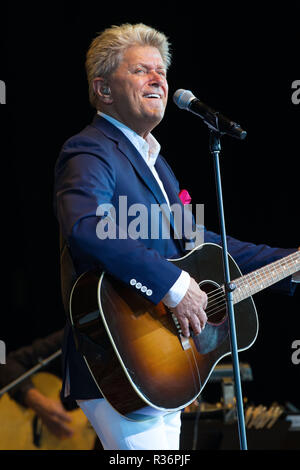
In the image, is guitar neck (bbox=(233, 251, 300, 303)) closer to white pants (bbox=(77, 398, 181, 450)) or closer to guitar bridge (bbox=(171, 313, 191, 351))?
guitar bridge (bbox=(171, 313, 191, 351))

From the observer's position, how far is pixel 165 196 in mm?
2295

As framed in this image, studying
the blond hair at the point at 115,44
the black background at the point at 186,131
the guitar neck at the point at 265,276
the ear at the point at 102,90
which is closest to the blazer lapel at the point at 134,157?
the ear at the point at 102,90

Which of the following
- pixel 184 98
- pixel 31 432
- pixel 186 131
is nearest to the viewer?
pixel 184 98

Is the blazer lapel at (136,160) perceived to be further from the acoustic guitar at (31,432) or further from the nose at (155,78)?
the acoustic guitar at (31,432)

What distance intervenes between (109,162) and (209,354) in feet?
2.63

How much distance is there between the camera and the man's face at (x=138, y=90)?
2350 millimetres

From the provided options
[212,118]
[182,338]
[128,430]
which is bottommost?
[128,430]

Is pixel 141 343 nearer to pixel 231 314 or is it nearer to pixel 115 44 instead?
pixel 231 314

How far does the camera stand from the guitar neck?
2367mm

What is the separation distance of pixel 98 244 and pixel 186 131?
308 cm

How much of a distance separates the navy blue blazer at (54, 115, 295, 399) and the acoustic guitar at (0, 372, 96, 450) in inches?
97.4

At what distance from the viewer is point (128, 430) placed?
195 centimetres

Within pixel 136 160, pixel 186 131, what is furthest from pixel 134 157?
pixel 186 131
